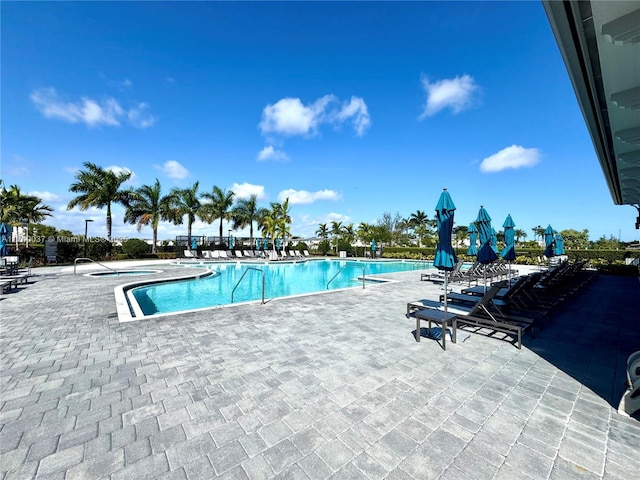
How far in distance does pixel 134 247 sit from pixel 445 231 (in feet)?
89.4

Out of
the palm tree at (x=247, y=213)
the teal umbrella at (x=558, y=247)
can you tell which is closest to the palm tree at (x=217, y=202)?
the palm tree at (x=247, y=213)

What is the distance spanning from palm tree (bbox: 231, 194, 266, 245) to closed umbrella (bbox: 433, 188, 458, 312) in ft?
96.4

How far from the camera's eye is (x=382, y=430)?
2.52 metres

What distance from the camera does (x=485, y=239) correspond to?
8508mm

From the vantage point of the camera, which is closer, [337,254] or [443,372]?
[443,372]

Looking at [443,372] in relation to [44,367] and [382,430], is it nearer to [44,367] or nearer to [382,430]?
[382,430]

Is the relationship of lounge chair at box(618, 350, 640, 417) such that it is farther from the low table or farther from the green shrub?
the green shrub

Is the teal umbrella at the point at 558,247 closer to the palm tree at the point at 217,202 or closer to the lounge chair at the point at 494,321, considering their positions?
the lounge chair at the point at 494,321

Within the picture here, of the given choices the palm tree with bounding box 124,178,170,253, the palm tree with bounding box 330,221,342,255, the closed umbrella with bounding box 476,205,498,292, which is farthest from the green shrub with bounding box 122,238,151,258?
the closed umbrella with bounding box 476,205,498,292

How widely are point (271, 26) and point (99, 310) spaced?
518 inches

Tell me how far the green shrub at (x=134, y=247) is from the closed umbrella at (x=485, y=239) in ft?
89.2

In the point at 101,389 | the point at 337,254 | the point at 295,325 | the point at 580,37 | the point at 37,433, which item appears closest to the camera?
the point at 37,433

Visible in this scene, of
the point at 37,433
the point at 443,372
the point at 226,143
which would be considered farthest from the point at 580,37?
the point at 226,143

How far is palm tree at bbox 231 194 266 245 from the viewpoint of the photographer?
3281 centimetres
